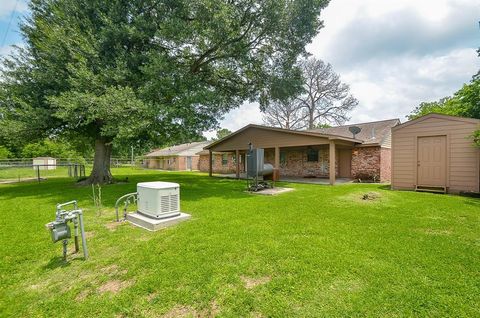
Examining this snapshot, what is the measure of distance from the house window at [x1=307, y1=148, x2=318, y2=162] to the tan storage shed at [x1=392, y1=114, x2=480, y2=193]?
6.68 metres

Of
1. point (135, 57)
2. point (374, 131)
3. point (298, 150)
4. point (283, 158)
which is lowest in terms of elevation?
point (283, 158)

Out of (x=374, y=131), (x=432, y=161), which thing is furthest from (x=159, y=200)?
(x=374, y=131)

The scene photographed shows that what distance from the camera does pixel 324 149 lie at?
603 inches

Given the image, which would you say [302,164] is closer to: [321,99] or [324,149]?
[324,149]

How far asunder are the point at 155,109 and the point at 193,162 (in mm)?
21285

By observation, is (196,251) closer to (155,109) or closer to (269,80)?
(155,109)

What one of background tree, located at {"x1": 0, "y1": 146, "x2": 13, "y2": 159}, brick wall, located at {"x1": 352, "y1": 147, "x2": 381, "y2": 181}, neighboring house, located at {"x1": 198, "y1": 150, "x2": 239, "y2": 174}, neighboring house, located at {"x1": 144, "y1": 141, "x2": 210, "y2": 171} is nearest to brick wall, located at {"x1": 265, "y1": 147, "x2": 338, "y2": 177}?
brick wall, located at {"x1": 352, "y1": 147, "x2": 381, "y2": 181}

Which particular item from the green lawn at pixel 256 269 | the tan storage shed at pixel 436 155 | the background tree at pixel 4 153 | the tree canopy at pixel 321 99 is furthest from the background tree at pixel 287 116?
the background tree at pixel 4 153

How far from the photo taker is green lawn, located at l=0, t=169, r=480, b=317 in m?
2.24

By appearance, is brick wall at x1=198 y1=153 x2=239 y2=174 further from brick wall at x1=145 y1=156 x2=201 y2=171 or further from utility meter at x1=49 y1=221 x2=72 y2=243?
utility meter at x1=49 y1=221 x2=72 y2=243

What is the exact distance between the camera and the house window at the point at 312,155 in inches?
632

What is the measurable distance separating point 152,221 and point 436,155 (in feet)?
31.9

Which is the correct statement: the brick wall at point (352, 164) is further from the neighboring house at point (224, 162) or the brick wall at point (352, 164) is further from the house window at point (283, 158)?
the neighboring house at point (224, 162)

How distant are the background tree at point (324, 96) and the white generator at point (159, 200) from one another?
23.9 m
